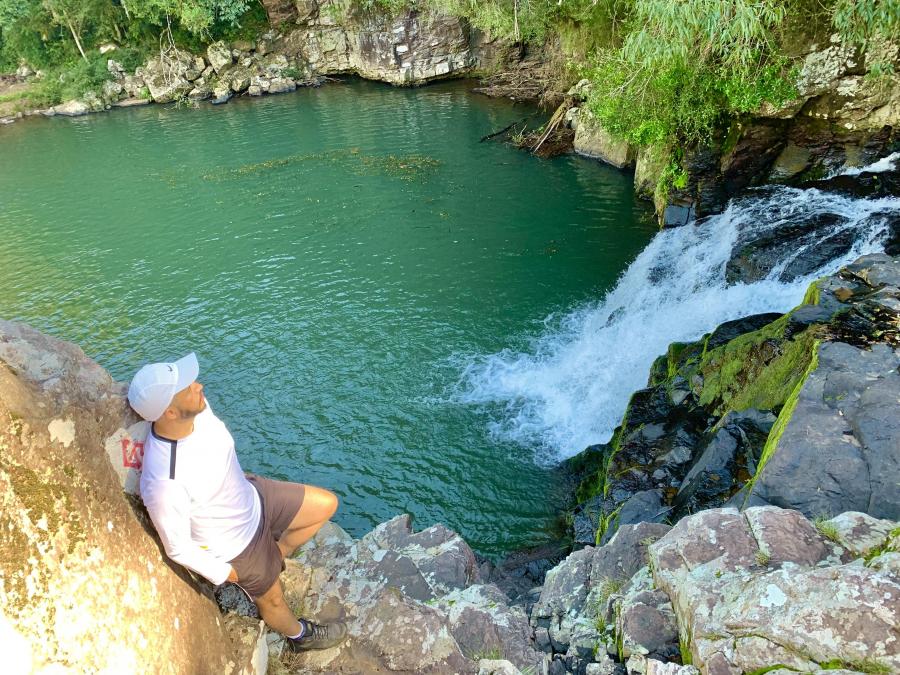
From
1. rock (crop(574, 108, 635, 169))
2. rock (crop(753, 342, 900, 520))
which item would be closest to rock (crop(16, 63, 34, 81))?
rock (crop(574, 108, 635, 169))

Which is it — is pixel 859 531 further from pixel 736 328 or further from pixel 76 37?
pixel 76 37

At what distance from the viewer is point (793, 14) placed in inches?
557

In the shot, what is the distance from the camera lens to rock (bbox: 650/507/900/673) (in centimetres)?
391

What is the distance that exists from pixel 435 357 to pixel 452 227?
23.2 feet

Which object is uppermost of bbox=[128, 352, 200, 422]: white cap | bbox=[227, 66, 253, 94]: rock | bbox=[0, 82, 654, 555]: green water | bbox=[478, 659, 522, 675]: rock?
bbox=[128, 352, 200, 422]: white cap

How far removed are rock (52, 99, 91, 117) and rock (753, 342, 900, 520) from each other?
4950 centimetres

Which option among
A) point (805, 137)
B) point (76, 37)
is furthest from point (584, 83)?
point (76, 37)

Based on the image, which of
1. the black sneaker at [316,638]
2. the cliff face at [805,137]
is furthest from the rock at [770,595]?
the cliff face at [805,137]

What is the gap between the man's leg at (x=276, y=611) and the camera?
486 cm

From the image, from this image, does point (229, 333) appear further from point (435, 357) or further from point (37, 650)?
point (37, 650)

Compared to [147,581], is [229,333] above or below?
below

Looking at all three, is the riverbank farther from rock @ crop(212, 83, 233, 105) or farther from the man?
the man

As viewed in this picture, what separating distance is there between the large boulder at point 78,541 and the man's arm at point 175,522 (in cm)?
12

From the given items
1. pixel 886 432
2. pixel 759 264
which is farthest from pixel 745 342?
pixel 759 264
